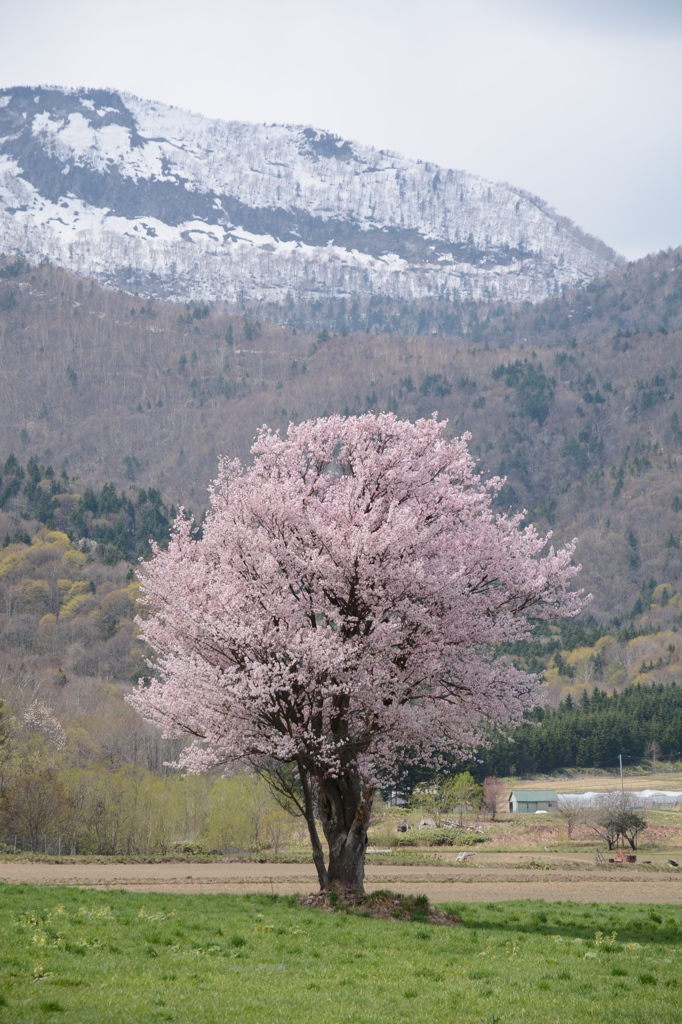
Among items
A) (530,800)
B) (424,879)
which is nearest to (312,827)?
(424,879)

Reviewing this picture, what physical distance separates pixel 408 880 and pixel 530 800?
61.3 metres

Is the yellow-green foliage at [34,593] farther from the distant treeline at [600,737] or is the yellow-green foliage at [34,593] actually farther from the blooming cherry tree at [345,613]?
the blooming cherry tree at [345,613]

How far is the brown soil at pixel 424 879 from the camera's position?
2972 centimetres

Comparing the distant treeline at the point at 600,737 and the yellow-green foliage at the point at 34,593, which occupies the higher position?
the yellow-green foliage at the point at 34,593

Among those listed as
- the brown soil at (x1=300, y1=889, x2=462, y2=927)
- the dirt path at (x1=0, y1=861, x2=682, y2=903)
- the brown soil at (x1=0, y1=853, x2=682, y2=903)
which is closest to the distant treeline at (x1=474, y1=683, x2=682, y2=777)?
the brown soil at (x1=0, y1=853, x2=682, y2=903)

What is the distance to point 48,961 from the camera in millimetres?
11727

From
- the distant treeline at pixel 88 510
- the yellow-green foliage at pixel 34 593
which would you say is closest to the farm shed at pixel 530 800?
the yellow-green foliage at pixel 34 593

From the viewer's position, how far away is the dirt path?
29.7 m

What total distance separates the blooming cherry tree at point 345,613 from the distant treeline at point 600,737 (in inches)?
3722

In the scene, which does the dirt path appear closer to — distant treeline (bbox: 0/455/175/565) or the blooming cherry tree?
the blooming cherry tree

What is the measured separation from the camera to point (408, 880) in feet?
115

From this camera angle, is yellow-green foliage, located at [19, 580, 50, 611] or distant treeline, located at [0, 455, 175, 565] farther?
distant treeline, located at [0, 455, 175, 565]

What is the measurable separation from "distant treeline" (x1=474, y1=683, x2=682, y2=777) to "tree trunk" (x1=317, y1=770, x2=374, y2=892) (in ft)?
311

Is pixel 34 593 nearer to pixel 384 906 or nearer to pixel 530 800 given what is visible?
pixel 530 800
